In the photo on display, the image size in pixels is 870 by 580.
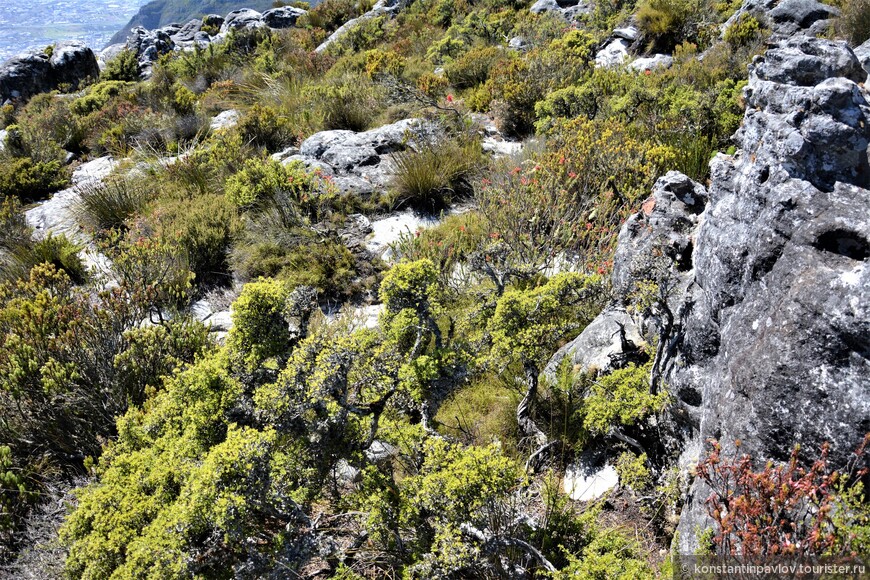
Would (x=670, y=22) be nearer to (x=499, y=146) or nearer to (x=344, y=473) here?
(x=499, y=146)

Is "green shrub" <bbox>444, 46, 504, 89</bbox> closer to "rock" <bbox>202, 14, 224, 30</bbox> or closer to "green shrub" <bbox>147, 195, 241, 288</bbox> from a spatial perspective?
"green shrub" <bbox>147, 195, 241, 288</bbox>

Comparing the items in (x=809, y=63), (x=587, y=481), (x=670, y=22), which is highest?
(x=809, y=63)

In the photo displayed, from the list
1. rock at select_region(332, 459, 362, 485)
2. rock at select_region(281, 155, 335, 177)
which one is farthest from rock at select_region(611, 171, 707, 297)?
rock at select_region(281, 155, 335, 177)

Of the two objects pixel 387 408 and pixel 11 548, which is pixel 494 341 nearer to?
pixel 387 408

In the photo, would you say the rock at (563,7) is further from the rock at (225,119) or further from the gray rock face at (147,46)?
the gray rock face at (147,46)

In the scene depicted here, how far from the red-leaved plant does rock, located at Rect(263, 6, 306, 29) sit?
24594 millimetres

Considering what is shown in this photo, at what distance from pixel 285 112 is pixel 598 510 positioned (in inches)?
403

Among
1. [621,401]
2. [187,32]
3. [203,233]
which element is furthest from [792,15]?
[187,32]

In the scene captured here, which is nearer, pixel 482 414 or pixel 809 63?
pixel 809 63

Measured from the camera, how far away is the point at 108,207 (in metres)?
7.52

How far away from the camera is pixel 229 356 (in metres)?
3.21

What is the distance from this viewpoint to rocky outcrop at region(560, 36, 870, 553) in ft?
6.08

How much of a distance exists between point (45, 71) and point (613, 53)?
72.1 ft

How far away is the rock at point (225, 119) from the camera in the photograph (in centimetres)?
1069
